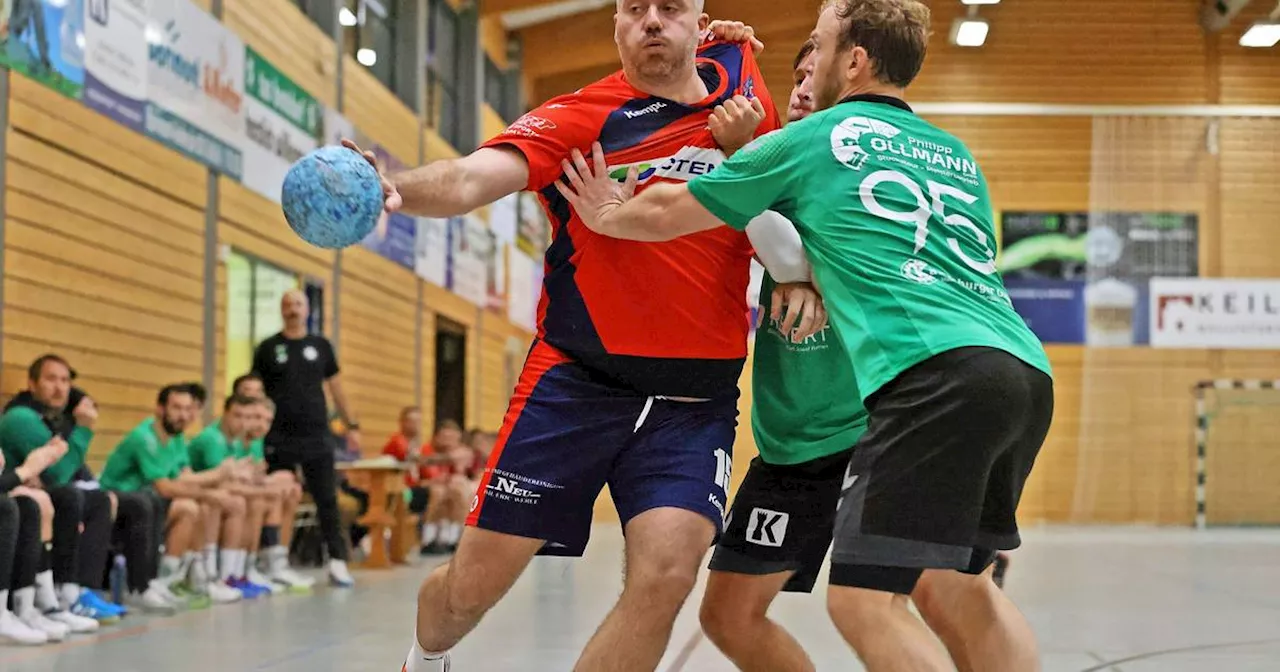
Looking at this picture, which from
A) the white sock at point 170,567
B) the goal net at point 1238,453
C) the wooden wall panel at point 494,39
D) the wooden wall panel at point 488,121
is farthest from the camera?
the wooden wall panel at point 494,39

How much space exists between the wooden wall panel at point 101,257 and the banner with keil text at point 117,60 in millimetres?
152

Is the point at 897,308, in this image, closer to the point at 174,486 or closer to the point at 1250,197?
the point at 174,486

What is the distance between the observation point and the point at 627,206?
3.05m

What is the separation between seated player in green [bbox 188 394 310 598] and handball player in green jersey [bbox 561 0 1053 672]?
6241 mm

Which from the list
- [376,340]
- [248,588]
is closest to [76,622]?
[248,588]

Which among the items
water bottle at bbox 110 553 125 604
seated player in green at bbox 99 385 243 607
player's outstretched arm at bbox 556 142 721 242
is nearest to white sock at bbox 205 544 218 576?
seated player in green at bbox 99 385 243 607

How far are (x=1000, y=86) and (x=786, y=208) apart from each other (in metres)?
18.6

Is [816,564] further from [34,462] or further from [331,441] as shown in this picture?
[331,441]

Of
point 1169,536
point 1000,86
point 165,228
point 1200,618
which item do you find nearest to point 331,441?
point 165,228

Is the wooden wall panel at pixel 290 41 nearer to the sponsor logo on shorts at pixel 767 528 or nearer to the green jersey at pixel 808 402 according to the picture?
the green jersey at pixel 808 402

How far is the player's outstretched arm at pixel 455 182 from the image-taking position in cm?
293

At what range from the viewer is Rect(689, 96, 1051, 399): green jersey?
2621 millimetres

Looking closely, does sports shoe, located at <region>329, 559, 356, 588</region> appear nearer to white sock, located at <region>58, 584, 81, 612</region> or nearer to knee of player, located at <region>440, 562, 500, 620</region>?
white sock, located at <region>58, 584, 81, 612</region>

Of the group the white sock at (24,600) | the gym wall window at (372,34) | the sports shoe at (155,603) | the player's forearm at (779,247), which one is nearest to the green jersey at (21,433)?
the white sock at (24,600)
